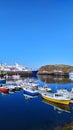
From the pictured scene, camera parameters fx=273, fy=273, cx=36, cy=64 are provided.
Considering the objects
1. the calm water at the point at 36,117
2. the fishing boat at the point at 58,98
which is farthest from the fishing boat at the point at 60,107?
the fishing boat at the point at 58,98

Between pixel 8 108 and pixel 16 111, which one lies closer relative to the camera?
pixel 16 111

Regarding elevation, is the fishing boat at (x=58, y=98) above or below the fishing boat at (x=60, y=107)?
above

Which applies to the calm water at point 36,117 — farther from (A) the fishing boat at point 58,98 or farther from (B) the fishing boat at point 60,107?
(A) the fishing boat at point 58,98

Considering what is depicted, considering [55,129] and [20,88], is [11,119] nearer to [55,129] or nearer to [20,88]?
[55,129]

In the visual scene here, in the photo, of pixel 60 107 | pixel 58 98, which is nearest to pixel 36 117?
pixel 60 107

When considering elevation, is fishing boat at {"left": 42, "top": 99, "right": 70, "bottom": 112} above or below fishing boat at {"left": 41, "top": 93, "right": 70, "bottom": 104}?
below

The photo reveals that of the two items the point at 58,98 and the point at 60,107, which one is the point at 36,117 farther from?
the point at 58,98

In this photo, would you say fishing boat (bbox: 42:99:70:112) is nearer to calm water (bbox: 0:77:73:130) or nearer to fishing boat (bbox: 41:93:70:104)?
calm water (bbox: 0:77:73:130)

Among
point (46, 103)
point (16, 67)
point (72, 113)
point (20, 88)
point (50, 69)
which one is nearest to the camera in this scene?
point (72, 113)

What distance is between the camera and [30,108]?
34.1 metres

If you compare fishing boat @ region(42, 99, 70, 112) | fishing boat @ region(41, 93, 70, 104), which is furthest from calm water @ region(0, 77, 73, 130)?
fishing boat @ region(41, 93, 70, 104)

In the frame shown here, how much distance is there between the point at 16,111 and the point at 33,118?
4.33m

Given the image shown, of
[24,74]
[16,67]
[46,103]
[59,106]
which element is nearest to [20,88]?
[46,103]

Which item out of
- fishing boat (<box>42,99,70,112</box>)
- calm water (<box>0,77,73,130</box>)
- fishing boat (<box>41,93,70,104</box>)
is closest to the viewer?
calm water (<box>0,77,73,130</box>)
